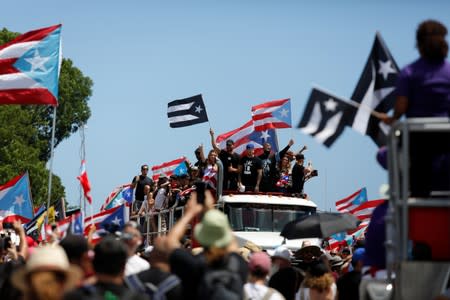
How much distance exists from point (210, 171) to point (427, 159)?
48.5ft

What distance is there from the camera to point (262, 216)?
2414 centimetres

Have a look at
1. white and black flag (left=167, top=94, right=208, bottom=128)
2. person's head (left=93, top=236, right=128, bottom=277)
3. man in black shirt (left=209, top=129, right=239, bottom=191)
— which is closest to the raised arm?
man in black shirt (left=209, top=129, right=239, bottom=191)

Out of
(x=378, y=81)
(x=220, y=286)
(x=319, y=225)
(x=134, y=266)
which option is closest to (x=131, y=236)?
(x=134, y=266)

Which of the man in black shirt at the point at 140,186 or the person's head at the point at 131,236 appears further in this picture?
the man in black shirt at the point at 140,186

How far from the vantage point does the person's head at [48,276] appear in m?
6.82

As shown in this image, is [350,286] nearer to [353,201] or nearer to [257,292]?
[257,292]

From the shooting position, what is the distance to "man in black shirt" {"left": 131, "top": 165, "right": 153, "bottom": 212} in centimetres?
2906

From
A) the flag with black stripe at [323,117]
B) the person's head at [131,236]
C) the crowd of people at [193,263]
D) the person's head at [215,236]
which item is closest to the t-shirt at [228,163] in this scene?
the crowd of people at [193,263]

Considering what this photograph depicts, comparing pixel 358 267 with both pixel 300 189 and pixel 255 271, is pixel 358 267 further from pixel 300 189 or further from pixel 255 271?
pixel 300 189

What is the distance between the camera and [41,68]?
2014 cm

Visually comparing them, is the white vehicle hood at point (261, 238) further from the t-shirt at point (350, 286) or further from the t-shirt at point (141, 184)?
the t-shirt at point (350, 286)

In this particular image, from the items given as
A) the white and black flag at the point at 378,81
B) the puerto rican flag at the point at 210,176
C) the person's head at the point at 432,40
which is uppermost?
the person's head at the point at 432,40

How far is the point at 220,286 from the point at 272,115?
21.9m

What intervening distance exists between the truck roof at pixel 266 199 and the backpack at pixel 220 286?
1470 centimetres
